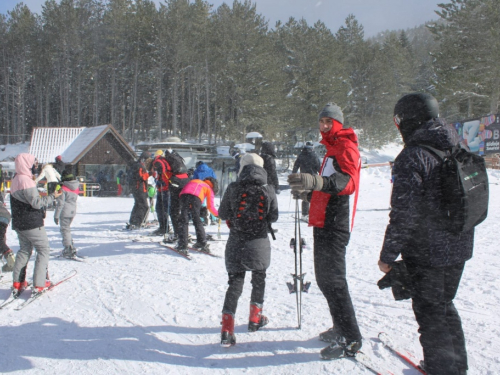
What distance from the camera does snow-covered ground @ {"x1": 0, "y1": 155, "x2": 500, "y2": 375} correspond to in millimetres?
2938

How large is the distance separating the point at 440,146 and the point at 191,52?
35740 millimetres

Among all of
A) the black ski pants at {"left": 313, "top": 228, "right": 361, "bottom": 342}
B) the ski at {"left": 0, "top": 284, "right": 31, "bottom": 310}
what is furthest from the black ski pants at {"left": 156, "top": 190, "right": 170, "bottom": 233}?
the black ski pants at {"left": 313, "top": 228, "right": 361, "bottom": 342}

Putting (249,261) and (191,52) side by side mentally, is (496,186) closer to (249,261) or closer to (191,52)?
(249,261)

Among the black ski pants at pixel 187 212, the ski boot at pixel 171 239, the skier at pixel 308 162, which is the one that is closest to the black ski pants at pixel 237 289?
the black ski pants at pixel 187 212

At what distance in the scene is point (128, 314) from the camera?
4.02m

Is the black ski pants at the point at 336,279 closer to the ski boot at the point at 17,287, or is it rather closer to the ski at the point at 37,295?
the ski at the point at 37,295

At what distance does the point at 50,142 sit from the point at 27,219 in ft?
86.4

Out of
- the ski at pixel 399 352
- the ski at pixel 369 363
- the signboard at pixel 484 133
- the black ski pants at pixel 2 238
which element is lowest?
the ski at pixel 369 363

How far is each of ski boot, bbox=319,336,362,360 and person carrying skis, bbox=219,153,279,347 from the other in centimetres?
74

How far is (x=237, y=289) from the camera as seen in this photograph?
328 centimetres

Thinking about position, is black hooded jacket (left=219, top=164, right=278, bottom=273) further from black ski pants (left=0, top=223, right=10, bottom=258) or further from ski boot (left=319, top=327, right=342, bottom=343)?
black ski pants (left=0, top=223, right=10, bottom=258)

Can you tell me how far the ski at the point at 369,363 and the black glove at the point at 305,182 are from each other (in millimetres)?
1264

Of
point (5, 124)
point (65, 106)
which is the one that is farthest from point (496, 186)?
point (5, 124)

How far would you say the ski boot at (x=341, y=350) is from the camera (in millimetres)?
2844
